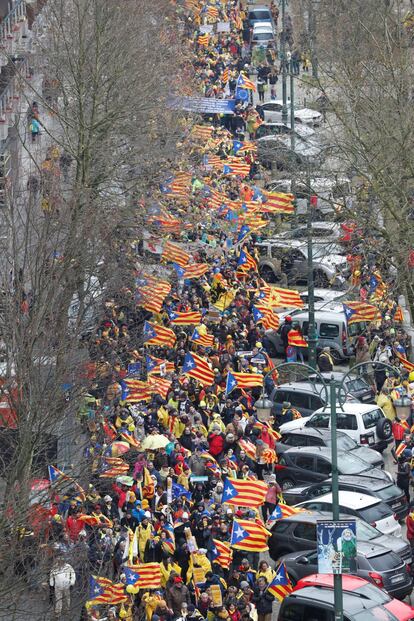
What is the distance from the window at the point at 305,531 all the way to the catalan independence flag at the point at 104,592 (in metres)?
4.88

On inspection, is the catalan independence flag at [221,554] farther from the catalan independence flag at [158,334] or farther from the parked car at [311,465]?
the catalan independence flag at [158,334]

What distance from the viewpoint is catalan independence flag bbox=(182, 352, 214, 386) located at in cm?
4325

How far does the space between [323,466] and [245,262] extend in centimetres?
1440

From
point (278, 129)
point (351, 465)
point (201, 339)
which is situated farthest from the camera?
point (278, 129)

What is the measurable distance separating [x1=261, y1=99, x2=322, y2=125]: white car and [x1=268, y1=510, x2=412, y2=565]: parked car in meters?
35.8

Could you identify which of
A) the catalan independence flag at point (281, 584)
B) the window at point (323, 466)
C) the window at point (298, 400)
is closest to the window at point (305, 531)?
the catalan independence flag at point (281, 584)

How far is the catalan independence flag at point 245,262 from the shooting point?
52250mm

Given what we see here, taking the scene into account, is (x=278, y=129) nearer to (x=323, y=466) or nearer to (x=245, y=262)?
(x=245, y=262)

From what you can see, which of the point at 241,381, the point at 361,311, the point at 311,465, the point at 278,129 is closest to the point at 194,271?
the point at 361,311

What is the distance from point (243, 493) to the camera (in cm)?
3569

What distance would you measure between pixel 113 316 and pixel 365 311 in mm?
6146

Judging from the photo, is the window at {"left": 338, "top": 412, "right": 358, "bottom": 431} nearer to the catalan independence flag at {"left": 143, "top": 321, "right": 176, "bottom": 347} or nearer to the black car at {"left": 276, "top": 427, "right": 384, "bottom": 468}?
the black car at {"left": 276, "top": 427, "right": 384, "bottom": 468}

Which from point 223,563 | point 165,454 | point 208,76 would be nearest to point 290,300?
point 165,454

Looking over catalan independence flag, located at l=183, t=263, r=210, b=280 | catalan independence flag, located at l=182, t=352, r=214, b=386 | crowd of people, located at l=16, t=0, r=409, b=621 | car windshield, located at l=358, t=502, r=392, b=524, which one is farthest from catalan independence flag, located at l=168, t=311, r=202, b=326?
car windshield, located at l=358, t=502, r=392, b=524
